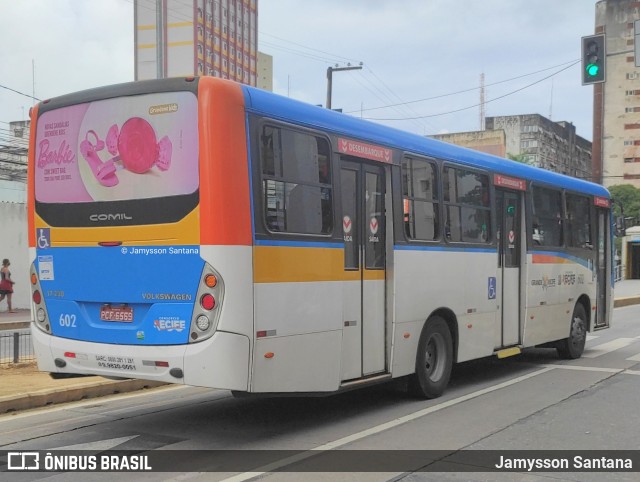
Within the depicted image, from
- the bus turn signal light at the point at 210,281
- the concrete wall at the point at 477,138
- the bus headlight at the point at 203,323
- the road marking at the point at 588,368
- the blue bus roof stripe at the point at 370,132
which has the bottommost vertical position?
the road marking at the point at 588,368

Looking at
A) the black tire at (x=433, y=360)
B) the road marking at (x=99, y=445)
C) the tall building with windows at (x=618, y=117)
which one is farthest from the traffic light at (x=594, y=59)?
the tall building with windows at (x=618, y=117)

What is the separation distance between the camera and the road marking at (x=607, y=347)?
13336 millimetres

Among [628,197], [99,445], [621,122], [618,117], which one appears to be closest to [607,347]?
[99,445]

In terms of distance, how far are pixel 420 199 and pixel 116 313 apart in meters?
3.95

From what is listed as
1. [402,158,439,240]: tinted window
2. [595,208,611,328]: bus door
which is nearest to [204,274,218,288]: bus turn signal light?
[402,158,439,240]: tinted window

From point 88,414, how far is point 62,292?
1814mm

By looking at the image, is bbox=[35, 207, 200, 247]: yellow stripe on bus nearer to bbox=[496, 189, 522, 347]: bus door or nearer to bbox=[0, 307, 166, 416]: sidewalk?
bbox=[0, 307, 166, 416]: sidewalk

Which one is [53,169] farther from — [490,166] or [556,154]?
[556,154]

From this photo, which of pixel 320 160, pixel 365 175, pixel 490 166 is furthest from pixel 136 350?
pixel 490 166

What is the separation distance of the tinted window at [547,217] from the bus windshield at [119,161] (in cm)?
693

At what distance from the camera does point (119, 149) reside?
6.35 meters

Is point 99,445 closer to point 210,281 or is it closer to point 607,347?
point 210,281

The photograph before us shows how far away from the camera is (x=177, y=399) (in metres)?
8.67

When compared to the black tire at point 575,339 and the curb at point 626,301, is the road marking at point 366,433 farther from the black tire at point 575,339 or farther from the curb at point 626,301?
the curb at point 626,301
